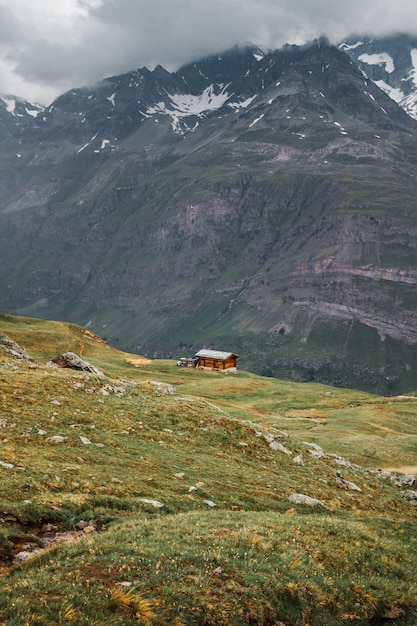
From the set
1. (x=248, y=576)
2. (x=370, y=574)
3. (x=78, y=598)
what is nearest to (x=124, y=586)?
(x=78, y=598)

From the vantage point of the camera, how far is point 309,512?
26453mm

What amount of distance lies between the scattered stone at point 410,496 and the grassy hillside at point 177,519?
Answer: 1003mm

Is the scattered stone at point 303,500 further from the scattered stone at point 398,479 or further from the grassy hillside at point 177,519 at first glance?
the scattered stone at point 398,479

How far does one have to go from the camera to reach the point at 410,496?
121 ft

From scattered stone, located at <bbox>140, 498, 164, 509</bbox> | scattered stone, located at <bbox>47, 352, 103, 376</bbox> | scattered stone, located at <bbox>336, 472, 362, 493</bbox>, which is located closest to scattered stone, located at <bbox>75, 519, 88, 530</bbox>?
scattered stone, located at <bbox>140, 498, 164, 509</bbox>

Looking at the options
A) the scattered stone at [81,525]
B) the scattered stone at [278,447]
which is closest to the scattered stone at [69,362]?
the scattered stone at [278,447]

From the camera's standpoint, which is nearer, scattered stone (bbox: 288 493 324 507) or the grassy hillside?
the grassy hillside

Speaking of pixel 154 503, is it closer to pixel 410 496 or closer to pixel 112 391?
pixel 112 391

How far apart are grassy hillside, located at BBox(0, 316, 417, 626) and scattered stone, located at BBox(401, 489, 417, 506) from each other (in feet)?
3.29

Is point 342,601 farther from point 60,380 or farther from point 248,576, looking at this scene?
point 60,380

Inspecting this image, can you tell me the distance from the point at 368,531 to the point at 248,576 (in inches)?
397

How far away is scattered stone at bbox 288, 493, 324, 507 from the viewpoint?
27.2m

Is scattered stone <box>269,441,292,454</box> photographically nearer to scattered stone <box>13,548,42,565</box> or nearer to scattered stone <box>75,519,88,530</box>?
scattered stone <box>75,519,88,530</box>

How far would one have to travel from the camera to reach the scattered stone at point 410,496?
120ft
